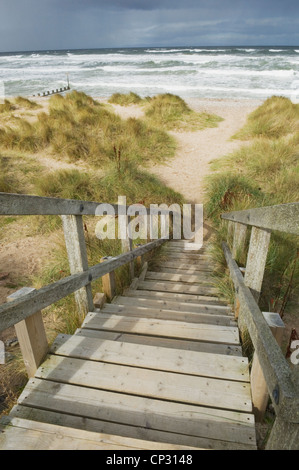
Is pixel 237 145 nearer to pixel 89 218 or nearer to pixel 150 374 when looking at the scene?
pixel 89 218

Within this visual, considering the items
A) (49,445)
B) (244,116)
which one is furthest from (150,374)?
(244,116)

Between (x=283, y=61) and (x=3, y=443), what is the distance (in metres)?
43.7

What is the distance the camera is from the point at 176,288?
397 centimetres

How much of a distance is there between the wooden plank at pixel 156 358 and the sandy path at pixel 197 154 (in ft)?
18.8

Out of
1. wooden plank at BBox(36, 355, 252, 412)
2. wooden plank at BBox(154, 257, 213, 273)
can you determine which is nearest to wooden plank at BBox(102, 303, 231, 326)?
wooden plank at BBox(36, 355, 252, 412)

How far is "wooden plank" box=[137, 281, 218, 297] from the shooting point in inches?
151

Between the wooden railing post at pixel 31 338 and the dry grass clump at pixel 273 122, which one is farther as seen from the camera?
the dry grass clump at pixel 273 122

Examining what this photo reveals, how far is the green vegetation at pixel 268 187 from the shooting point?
147 inches

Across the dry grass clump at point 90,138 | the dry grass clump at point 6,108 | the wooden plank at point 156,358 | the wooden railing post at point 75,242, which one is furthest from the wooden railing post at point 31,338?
the dry grass clump at point 6,108

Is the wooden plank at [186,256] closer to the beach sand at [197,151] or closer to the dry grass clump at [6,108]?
the beach sand at [197,151]

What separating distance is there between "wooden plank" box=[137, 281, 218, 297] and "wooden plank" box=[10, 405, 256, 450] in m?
2.40

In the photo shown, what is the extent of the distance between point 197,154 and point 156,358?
939 cm

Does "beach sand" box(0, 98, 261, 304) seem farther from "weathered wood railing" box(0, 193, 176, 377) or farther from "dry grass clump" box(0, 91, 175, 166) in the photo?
"weathered wood railing" box(0, 193, 176, 377)

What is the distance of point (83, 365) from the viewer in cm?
185
